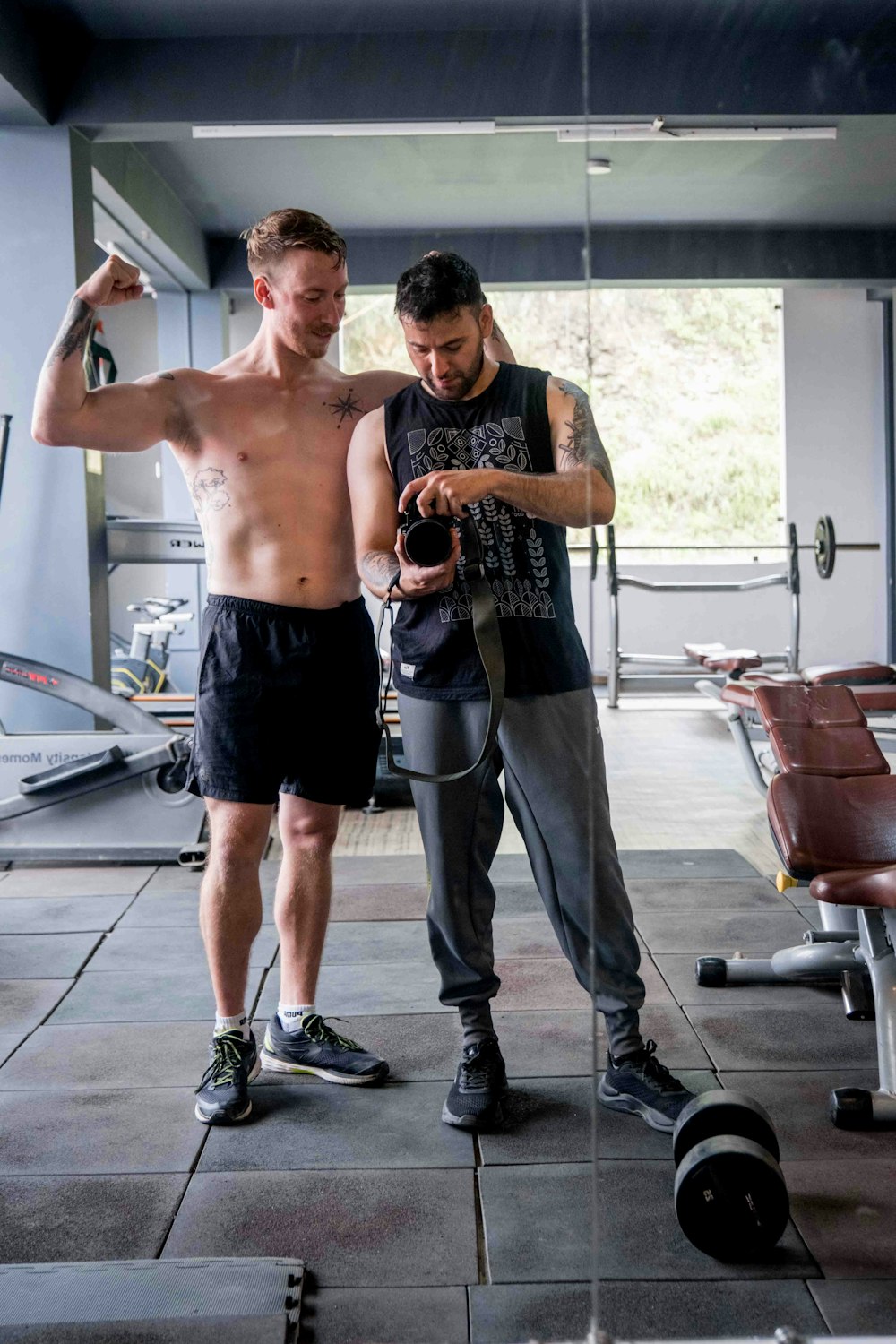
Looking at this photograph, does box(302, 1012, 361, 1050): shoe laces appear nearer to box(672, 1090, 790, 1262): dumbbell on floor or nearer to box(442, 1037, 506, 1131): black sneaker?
box(442, 1037, 506, 1131): black sneaker

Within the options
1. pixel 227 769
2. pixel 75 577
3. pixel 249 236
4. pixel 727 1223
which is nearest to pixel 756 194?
pixel 75 577

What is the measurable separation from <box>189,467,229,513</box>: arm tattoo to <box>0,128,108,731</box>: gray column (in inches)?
88.5

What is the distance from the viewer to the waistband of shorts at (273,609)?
179 centimetres

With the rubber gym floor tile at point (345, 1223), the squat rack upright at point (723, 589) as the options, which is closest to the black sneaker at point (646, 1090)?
the rubber gym floor tile at point (345, 1223)

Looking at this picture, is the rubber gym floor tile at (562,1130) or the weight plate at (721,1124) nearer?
the weight plate at (721,1124)

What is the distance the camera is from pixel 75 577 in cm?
392

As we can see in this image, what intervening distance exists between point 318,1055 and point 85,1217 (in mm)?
504

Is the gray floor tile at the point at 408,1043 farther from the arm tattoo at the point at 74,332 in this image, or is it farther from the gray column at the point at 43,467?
the gray column at the point at 43,467

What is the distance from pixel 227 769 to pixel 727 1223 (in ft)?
3.03

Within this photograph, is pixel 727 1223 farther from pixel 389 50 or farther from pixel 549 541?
pixel 389 50

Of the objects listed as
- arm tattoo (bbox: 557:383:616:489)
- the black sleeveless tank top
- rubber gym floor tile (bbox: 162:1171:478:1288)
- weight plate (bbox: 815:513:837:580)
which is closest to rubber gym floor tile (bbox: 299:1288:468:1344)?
rubber gym floor tile (bbox: 162:1171:478:1288)

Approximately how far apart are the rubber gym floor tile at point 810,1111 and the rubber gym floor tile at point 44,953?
4.43 feet

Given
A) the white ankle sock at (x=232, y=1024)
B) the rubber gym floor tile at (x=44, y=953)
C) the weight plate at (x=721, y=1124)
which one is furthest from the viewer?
the rubber gym floor tile at (x=44, y=953)

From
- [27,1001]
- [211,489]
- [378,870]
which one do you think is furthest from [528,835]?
[378,870]
